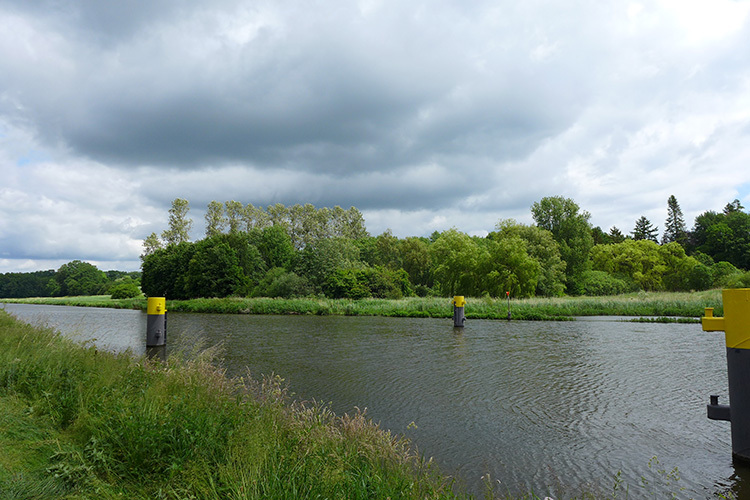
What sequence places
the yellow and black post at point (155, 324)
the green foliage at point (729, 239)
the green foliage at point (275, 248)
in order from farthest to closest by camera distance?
1. the green foliage at point (729, 239)
2. the green foliage at point (275, 248)
3. the yellow and black post at point (155, 324)

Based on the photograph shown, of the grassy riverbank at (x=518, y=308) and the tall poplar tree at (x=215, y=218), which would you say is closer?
the grassy riverbank at (x=518, y=308)

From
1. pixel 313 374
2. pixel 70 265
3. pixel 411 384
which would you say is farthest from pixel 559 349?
pixel 70 265

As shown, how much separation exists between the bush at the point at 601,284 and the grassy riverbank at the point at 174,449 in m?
60.0

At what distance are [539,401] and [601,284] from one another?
5771cm

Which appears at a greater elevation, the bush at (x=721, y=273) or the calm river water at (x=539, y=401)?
the bush at (x=721, y=273)

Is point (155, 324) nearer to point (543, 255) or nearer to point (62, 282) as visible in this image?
point (543, 255)

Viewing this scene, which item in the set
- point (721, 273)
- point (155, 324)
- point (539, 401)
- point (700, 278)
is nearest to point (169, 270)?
point (155, 324)

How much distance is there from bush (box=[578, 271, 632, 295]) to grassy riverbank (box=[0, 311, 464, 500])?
6001cm

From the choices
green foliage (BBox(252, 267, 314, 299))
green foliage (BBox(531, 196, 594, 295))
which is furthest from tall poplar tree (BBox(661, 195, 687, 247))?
green foliage (BBox(252, 267, 314, 299))

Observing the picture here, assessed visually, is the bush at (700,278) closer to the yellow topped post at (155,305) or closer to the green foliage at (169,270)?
the yellow topped post at (155,305)

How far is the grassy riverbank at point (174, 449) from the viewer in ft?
9.32

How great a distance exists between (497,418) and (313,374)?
14.2 ft

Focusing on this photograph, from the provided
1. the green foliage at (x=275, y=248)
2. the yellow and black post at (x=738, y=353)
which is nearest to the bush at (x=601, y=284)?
the green foliage at (x=275, y=248)

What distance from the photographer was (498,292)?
4247cm
